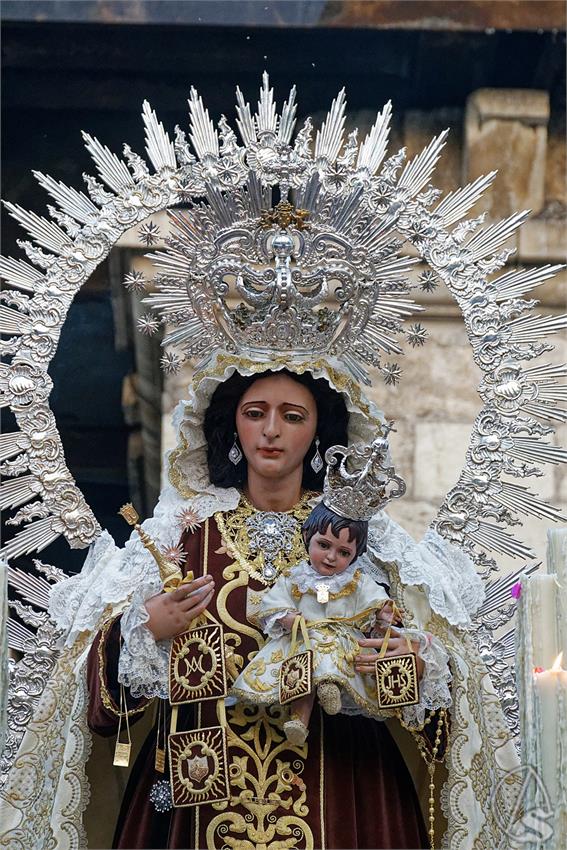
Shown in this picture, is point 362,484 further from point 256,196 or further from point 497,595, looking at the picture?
point 256,196

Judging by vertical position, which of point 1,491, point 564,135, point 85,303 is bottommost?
point 1,491

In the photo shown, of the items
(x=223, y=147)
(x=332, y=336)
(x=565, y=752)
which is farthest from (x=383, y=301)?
(x=565, y=752)

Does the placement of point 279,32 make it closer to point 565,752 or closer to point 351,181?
point 351,181

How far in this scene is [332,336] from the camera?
19.4 ft

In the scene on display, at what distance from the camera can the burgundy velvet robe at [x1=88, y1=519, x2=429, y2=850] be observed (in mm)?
5426

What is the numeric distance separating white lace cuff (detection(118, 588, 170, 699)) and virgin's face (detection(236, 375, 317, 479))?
0.51 metres

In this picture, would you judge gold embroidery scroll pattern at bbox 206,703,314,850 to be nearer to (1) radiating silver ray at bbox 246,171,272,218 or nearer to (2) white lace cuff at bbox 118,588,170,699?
(2) white lace cuff at bbox 118,588,170,699

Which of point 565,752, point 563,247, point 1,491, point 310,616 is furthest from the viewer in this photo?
point 563,247

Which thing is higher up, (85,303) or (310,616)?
(85,303)

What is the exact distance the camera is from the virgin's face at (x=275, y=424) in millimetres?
5730

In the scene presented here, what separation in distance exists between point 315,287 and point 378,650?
950 millimetres

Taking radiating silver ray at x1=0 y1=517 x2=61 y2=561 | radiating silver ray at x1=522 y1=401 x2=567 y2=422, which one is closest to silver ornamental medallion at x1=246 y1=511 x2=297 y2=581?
radiating silver ray at x1=0 y1=517 x2=61 y2=561

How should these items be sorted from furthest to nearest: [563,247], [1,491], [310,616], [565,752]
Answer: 1. [563,247]
2. [1,491]
3. [310,616]
4. [565,752]

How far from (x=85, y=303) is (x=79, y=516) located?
92.8 inches
